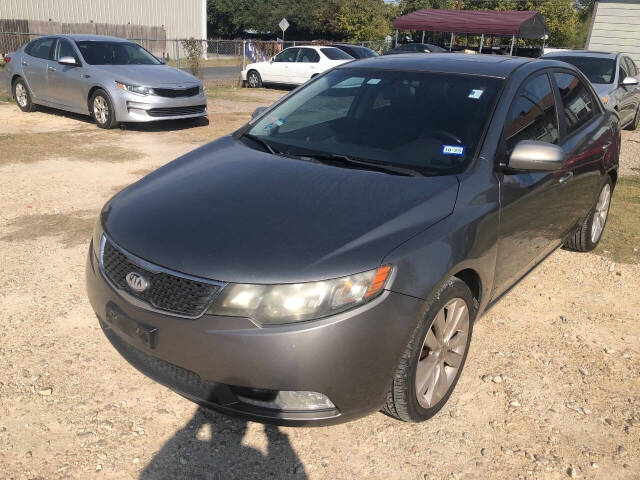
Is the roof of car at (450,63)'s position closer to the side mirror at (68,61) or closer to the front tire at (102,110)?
the front tire at (102,110)

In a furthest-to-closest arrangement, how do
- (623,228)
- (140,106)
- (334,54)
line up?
(334,54) → (140,106) → (623,228)

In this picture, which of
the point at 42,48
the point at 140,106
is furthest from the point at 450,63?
the point at 42,48

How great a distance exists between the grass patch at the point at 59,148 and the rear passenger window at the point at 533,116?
6.14m

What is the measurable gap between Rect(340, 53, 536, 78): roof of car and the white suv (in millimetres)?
14753

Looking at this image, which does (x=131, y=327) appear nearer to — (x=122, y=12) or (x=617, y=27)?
(x=617, y=27)

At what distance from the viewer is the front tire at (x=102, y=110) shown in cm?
1046

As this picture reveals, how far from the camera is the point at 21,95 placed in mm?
12344

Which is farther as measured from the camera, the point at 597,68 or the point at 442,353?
the point at 597,68

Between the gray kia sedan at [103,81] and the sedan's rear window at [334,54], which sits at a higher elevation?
the sedan's rear window at [334,54]

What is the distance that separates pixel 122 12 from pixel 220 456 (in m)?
41.5

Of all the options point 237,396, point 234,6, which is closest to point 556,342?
point 237,396

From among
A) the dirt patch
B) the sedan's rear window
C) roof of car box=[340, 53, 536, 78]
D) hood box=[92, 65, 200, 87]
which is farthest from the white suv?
roof of car box=[340, 53, 536, 78]

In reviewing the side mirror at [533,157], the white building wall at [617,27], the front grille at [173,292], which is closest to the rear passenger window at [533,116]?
the side mirror at [533,157]

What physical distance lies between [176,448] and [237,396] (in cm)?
51
